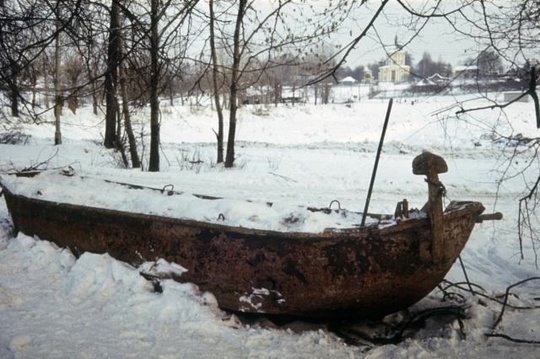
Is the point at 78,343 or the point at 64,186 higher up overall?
the point at 64,186

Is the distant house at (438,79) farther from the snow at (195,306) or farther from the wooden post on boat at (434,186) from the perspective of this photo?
the wooden post on boat at (434,186)

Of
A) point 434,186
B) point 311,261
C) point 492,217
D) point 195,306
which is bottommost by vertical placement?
point 195,306

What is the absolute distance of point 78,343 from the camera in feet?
10.0

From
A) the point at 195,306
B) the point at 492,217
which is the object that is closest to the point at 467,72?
the point at 492,217

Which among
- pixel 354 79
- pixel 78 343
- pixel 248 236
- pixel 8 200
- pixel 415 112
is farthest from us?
pixel 354 79

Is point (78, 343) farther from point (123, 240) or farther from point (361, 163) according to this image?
point (361, 163)

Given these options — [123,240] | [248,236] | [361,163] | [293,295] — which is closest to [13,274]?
[123,240]

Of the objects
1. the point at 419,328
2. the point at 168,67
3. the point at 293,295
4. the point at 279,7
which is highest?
the point at 279,7

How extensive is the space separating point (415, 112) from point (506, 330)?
91.2 feet

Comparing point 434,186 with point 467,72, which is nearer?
point 434,186

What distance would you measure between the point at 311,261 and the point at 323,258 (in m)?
0.10

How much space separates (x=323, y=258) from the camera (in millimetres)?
3355

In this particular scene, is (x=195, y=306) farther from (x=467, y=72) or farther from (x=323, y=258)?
(x=467, y=72)

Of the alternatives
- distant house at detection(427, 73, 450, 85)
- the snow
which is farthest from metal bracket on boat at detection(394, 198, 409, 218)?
distant house at detection(427, 73, 450, 85)
